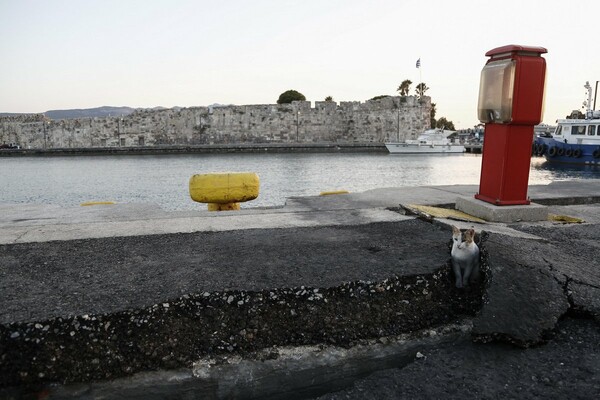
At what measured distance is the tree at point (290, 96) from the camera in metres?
60.1

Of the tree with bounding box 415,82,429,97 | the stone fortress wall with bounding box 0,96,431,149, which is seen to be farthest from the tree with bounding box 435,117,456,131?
the stone fortress wall with bounding box 0,96,431,149

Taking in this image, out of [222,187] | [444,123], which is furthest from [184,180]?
[444,123]

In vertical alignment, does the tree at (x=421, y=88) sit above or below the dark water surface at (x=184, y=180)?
above

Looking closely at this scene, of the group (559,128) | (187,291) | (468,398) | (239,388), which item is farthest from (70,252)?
(559,128)

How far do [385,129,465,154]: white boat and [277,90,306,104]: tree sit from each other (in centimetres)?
1913

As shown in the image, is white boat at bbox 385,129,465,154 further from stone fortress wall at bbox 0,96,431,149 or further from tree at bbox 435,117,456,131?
tree at bbox 435,117,456,131

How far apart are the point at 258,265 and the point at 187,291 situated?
1.88ft

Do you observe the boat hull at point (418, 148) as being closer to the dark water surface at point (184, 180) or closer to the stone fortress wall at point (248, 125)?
the stone fortress wall at point (248, 125)

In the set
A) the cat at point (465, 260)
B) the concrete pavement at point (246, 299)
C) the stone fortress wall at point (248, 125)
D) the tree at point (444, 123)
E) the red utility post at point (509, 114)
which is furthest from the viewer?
the tree at point (444, 123)

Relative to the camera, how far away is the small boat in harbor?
2862 cm

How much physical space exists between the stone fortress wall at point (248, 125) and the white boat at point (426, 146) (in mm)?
3290

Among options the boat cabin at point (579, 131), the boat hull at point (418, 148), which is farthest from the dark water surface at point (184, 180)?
the boat hull at point (418, 148)

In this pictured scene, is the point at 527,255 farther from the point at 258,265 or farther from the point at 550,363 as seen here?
the point at 258,265

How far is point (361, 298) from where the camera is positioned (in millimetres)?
2539
